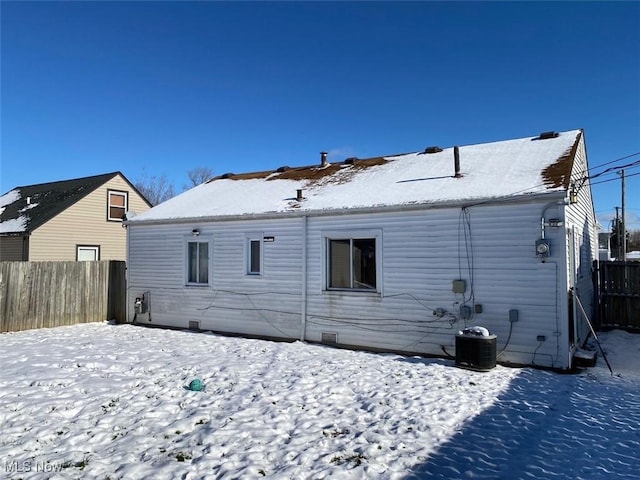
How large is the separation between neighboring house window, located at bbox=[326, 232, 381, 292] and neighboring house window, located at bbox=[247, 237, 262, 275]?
208 cm

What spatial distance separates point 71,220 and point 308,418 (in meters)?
19.6

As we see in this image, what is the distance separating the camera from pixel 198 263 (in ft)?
39.3

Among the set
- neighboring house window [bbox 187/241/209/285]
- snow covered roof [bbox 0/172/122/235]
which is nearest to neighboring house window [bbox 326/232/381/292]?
neighboring house window [bbox 187/241/209/285]

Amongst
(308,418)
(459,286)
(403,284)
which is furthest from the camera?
(403,284)

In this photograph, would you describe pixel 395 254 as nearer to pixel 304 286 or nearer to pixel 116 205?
pixel 304 286

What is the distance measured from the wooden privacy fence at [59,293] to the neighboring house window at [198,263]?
10.7ft

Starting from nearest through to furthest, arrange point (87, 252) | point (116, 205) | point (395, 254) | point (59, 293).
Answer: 1. point (395, 254)
2. point (59, 293)
3. point (87, 252)
4. point (116, 205)

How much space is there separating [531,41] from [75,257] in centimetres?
2062

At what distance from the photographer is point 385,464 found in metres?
3.93

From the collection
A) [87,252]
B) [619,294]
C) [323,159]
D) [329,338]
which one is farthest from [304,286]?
[87,252]

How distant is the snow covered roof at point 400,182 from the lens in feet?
27.8

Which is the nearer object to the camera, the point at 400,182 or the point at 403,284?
the point at 403,284

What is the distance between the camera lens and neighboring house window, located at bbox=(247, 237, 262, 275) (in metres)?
10.9

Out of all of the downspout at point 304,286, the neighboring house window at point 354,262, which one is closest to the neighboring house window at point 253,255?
the downspout at point 304,286
